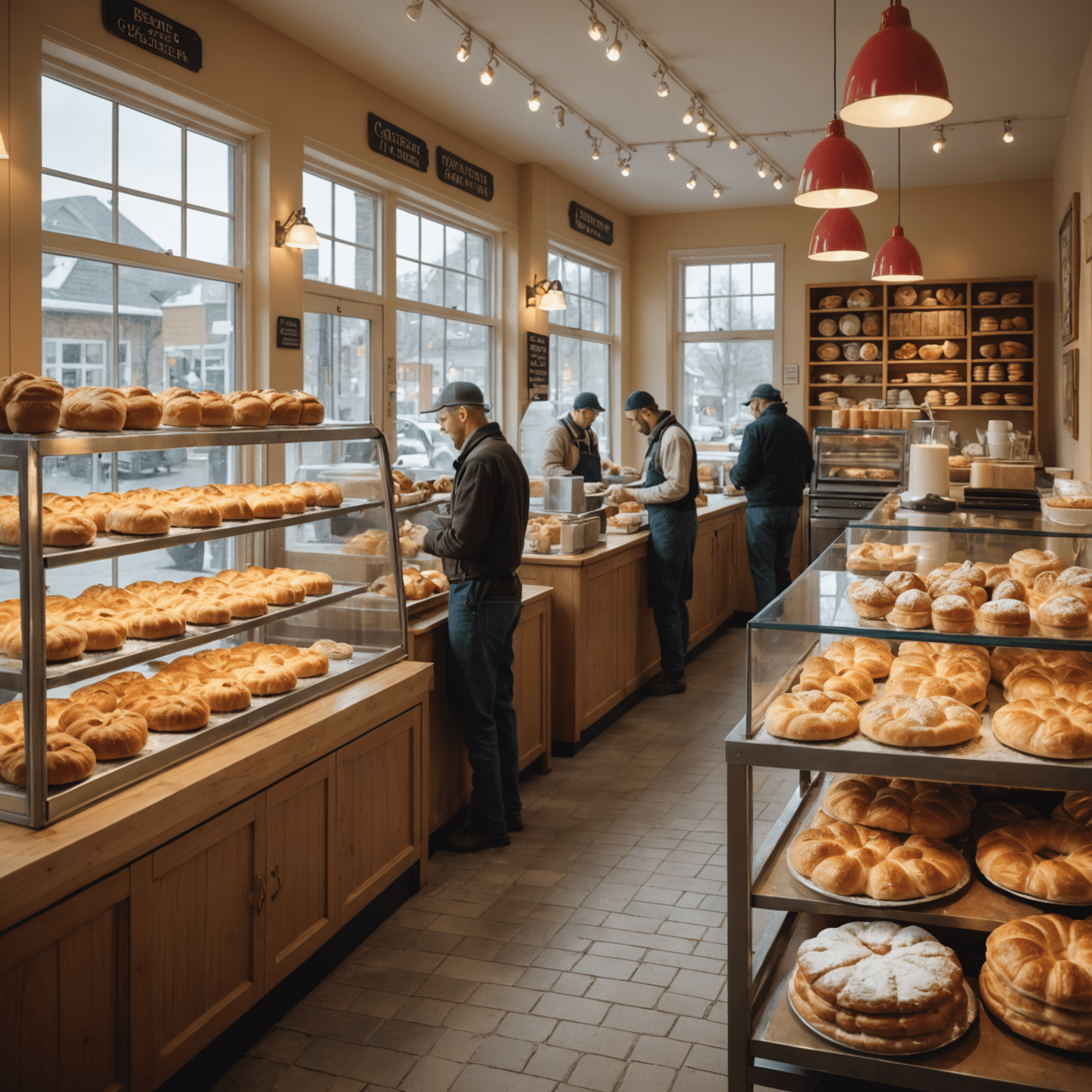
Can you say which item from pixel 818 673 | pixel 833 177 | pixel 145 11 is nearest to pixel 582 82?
pixel 145 11

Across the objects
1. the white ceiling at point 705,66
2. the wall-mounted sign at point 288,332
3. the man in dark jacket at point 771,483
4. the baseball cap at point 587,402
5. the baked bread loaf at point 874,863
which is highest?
the white ceiling at point 705,66

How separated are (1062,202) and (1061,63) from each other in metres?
1.89

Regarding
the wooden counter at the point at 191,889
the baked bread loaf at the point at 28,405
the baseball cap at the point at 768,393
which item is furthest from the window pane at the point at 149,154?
the baseball cap at the point at 768,393

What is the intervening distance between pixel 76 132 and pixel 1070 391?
6009 mm

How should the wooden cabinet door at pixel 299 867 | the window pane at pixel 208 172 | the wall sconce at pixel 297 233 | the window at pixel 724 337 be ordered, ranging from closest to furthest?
the wooden cabinet door at pixel 299 867 < the window pane at pixel 208 172 < the wall sconce at pixel 297 233 < the window at pixel 724 337

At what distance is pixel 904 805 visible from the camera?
2.29 meters

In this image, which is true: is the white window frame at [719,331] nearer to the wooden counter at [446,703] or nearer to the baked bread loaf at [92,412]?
the wooden counter at [446,703]

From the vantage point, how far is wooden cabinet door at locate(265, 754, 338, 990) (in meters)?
2.77

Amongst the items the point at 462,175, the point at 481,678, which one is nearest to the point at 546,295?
the point at 462,175

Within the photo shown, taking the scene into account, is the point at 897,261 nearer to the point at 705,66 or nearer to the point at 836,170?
the point at 705,66

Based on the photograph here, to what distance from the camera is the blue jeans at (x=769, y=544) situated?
7.48 metres

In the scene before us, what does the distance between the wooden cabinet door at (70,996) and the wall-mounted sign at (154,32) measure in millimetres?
3981

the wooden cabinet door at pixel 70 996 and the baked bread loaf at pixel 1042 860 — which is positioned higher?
the baked bread loaf at pixel 1042 860

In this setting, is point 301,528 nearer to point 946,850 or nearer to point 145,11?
point 946,850
